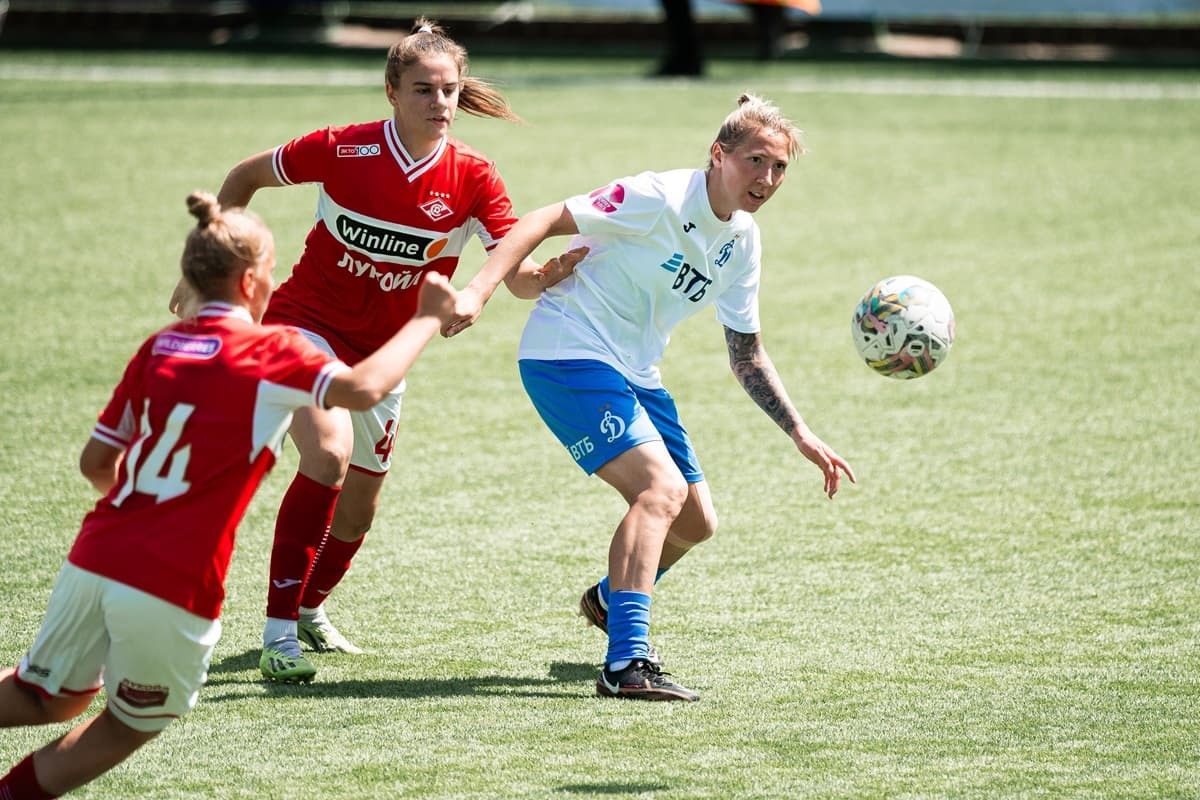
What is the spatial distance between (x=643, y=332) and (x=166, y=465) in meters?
2.08

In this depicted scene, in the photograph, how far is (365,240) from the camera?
17.4ft

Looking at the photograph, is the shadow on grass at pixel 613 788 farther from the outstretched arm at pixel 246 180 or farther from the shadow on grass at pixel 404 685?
the outstretched arm at pixel 246 180

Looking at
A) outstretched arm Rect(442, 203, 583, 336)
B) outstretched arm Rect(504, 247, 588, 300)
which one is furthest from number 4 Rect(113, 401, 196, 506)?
outstretched arm Rect(504, 247, 588, 300)

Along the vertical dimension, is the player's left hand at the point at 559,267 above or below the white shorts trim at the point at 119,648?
above

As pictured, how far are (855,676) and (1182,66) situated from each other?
22.3 m

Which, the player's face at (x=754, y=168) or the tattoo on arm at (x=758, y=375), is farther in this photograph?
the tattoo on arm at (x=758, y=375)

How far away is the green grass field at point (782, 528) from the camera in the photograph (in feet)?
14.3

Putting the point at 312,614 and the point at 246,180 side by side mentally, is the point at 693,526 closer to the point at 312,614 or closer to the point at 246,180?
the point at 312,614

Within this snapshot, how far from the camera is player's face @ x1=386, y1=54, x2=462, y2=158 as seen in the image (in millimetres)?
5109

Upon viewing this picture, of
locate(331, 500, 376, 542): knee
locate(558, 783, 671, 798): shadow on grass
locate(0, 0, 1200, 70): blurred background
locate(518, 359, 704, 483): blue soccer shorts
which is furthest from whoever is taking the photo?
locate(0, 0, 1200, 70): blurred background

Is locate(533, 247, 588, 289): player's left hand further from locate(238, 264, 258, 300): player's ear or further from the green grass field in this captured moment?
locate(238, 264, 258, 300): player's ear

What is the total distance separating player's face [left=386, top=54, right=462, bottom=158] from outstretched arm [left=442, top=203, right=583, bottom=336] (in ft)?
1.72

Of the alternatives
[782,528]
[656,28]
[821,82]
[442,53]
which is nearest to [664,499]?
[442,53]

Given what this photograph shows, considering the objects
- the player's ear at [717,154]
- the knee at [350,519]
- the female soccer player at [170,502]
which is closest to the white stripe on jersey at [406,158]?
the player's ear at [717,154]
